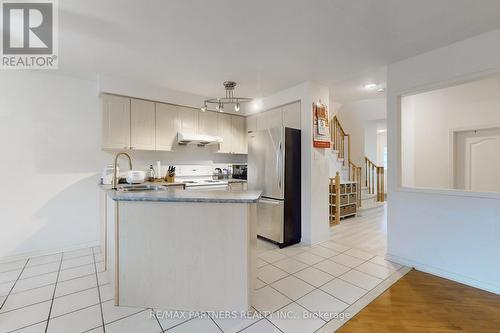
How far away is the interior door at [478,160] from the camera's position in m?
3.44

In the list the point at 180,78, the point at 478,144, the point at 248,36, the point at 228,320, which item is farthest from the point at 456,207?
the point at 180,78

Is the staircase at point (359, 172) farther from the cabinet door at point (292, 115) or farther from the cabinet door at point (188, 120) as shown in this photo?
the cabinet door at point (188, 120)

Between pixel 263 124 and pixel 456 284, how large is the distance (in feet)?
11.2

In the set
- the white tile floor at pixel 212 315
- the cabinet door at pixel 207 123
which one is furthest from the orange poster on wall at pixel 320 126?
the cabinet door at pixel 207 123

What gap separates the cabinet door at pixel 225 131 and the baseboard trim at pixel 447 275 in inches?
125

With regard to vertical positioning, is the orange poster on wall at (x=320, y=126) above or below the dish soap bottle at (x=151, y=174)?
above

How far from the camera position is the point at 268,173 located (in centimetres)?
354

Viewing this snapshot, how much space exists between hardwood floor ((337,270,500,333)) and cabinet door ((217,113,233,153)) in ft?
11.1

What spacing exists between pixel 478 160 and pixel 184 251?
14.8 ft

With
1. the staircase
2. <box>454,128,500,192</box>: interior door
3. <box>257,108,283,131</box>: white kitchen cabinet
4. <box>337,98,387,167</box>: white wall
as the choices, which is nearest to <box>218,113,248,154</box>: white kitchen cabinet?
<box>257,108,283,131</box>: white kitchen cabinet

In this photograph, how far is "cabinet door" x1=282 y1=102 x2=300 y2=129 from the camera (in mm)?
3705

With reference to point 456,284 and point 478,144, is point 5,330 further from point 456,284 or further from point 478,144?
point 478,144

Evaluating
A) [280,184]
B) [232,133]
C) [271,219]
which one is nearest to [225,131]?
[232,133]

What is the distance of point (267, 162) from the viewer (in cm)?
355
